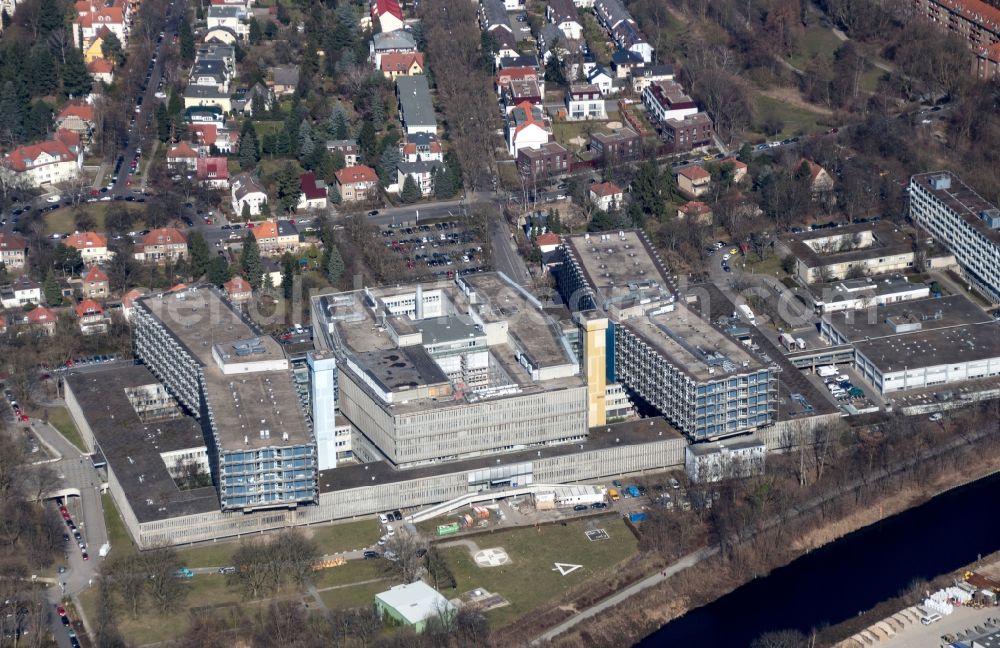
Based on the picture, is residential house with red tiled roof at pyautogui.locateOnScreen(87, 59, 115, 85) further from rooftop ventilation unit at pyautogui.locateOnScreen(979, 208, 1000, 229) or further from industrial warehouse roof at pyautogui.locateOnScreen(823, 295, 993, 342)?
rooftop ventilation unit at pyautogui.locateOnScreen(979, 208, 1000, 229)

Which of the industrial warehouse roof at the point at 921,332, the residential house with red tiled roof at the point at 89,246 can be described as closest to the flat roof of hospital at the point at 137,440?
the residential house with red tiled roof at the point at 89,246

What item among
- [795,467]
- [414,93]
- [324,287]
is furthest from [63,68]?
[795,467]

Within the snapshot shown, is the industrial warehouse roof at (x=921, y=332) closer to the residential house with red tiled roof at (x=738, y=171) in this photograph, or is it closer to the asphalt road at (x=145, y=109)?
the residential house with red tiled roof at (x=738, y=171)

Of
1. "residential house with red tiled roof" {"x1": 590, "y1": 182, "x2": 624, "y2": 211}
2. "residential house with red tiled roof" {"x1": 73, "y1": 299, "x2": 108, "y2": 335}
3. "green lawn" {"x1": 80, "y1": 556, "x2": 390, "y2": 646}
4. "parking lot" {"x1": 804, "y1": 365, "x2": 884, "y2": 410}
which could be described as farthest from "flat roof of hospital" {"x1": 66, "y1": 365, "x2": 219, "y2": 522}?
"residential house with red tiled roof" {"x1": 590, "y1": 182, "x2": 624, "y2": 211}

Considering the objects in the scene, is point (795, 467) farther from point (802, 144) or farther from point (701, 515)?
point (802, 144)

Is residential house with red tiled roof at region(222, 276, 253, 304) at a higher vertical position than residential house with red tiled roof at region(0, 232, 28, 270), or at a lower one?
lower
